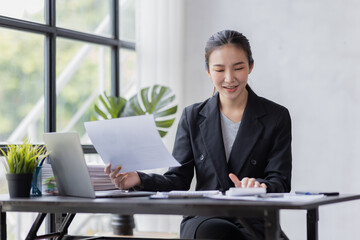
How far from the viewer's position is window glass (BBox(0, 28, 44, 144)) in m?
3.73

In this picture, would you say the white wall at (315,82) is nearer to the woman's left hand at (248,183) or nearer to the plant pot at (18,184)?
the woman's left hand at (248,183)

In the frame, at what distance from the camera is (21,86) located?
386 centimetres

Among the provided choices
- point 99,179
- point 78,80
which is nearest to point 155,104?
point 78,80

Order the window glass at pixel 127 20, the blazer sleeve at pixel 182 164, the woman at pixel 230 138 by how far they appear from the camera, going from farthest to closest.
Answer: the window glass at pixel 127 20 → the blazer sleeve at pixel 182 164 → the woman at pixel 230 138

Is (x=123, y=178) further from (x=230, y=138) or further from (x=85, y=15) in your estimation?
(x=85, y=15)

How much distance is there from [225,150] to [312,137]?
81.2 inches

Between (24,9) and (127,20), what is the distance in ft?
3.65

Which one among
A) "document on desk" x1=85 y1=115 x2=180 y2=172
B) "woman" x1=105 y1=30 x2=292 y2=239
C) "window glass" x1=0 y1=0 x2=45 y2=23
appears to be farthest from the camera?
"window glass" x1=0 y1=0 x2=45 y2=23

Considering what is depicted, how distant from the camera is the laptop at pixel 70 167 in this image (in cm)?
192

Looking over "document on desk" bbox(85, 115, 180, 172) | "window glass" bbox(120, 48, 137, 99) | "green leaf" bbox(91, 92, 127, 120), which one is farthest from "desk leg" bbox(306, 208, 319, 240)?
"window glass" bbox(120, 48, 137, 99)

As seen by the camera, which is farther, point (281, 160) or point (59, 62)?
point (59, 62)

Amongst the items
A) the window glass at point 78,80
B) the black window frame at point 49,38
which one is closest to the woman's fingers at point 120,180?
the black window frame at point 49,38

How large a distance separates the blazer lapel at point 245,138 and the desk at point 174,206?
50 cm

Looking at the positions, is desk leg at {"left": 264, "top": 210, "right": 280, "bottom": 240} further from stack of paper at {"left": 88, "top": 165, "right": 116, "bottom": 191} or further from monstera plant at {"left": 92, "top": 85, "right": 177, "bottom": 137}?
monstera plant at {"left": 92, "top": 85, "right": 177, "bottom": 137}
